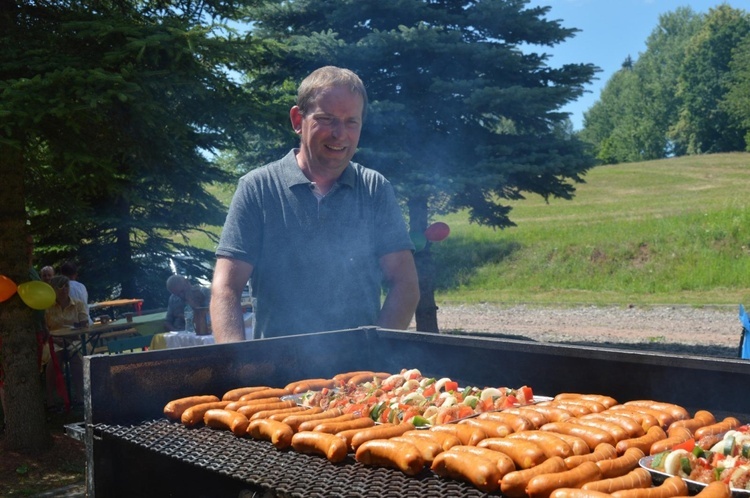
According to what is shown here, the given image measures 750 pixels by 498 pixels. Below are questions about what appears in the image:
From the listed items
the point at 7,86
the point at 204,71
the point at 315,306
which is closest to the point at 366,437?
the point at 315,306

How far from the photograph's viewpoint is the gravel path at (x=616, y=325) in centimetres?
1455

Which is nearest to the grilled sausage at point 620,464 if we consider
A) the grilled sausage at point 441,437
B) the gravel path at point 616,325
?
the grilled sausage at point 441,437

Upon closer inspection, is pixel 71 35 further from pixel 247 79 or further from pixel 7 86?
pixel 247 79

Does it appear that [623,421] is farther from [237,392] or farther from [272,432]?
[237,392]

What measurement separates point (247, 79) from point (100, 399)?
1099cm

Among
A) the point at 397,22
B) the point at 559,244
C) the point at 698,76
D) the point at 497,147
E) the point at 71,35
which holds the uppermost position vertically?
the point at 698,76

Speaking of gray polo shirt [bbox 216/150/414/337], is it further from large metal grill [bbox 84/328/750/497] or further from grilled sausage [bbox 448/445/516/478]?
grilled sausage [bbox 448/445/516/478]

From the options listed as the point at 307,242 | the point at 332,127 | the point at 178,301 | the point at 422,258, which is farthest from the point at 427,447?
the point at 422,258

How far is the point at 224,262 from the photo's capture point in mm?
3609

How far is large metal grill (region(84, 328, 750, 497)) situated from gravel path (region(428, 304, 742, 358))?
1051cm

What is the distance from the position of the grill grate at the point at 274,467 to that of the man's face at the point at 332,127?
1363mm

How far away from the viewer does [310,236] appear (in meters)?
3.64

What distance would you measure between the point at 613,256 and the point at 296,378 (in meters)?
24.6

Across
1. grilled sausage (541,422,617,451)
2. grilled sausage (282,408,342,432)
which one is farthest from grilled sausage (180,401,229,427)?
grilled sausage (541,422,617,451)
